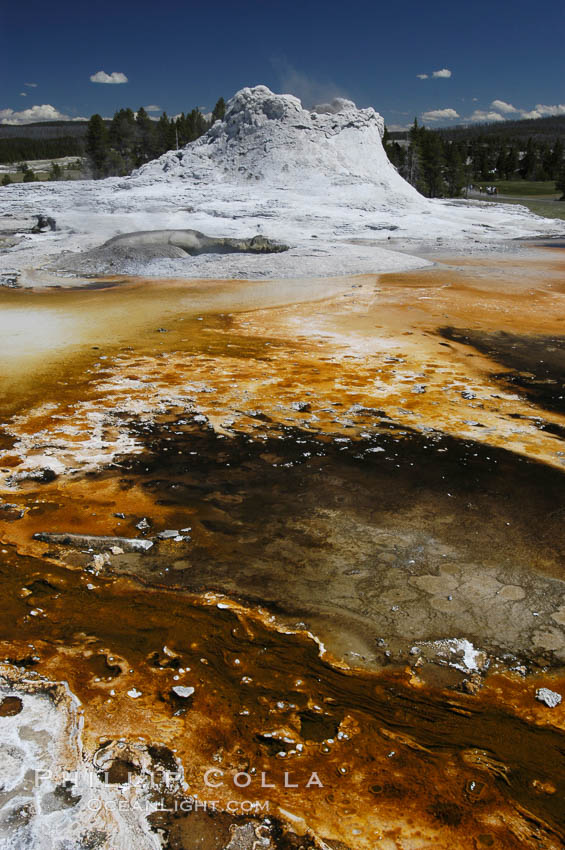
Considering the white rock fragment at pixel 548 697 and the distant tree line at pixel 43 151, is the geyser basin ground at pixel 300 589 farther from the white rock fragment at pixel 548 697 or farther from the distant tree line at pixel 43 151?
the distant tree line at pixel 43 151

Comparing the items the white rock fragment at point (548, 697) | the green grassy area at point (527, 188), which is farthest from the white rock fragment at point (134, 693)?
the green grassy area at point (527, 188)

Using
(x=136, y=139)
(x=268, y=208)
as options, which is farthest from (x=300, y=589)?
(x=136, y=139)

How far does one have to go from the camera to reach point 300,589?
138 inches

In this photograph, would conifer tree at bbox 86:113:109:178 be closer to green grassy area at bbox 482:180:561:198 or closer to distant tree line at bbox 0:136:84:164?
green grassy area at bbox 482:180:561:198

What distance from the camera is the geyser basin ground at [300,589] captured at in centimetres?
231

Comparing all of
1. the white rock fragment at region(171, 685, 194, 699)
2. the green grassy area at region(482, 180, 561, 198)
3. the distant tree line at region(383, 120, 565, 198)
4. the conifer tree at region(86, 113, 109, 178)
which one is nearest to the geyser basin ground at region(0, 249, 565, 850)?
the white rock fragment at region(171, 685, 194, 699)

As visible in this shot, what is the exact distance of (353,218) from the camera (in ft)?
70.1

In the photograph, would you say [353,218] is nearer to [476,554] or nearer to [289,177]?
[289,177]

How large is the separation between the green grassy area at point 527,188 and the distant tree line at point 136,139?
84.8 ft

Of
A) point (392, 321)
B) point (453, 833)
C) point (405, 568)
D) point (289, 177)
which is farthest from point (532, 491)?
point (289, 177)

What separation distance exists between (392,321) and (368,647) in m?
7.70

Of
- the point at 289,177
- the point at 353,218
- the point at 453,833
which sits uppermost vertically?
the point at 289,177

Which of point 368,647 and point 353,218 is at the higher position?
point 353,218

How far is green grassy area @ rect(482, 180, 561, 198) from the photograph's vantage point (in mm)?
49500
